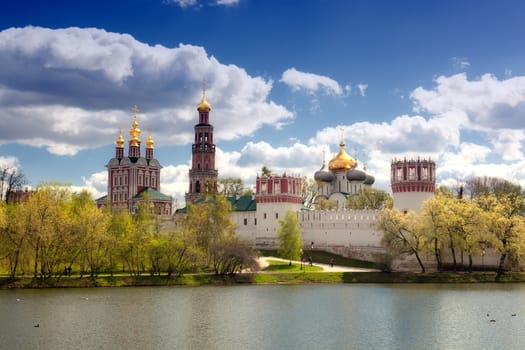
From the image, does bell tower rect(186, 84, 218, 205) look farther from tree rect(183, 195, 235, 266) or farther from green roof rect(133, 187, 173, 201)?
tree rect(183, 195, 235, 266)

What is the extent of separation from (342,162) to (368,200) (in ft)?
28.5

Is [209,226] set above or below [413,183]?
below

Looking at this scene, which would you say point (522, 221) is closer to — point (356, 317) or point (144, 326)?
point (356, 317)

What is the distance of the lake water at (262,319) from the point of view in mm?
28656

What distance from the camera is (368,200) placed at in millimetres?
88750

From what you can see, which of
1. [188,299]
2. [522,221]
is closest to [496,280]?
[522,221]

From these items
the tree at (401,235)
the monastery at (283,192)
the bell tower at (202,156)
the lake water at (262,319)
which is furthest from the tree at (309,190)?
the lake water at (262,319)

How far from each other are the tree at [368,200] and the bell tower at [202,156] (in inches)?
786

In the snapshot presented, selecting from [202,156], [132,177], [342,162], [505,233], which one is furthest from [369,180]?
[505,233]

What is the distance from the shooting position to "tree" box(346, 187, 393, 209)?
8800cm

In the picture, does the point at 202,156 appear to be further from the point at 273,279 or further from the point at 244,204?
the point at 273,279

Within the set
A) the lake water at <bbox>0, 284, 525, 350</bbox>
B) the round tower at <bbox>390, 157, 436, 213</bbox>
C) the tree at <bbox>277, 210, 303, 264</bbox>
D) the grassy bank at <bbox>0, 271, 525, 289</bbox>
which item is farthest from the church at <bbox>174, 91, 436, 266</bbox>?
the lake water at <bbox>0, 284, 525, 350</bbox>

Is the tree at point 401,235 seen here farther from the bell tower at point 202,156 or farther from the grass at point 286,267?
the bell tower at point 202,156

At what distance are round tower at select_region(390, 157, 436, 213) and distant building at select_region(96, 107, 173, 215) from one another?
37.1 meters
